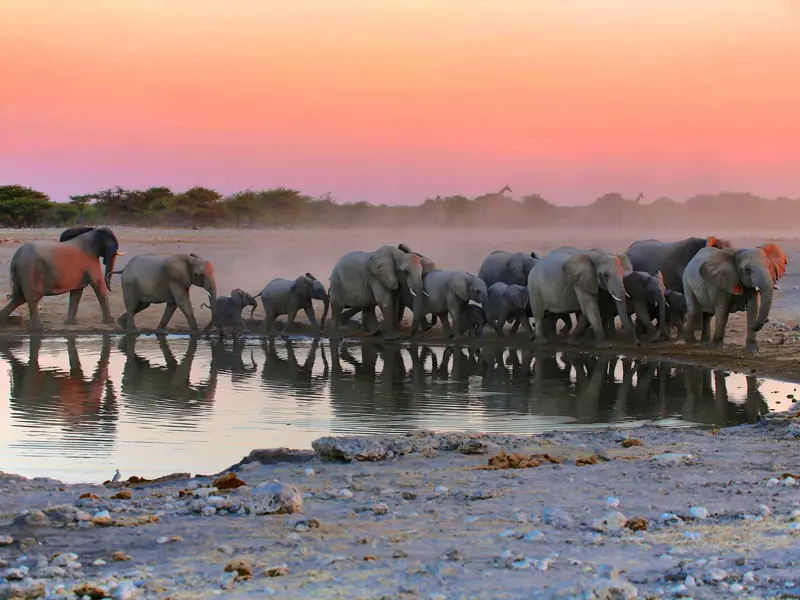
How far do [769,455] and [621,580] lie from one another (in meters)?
4.20

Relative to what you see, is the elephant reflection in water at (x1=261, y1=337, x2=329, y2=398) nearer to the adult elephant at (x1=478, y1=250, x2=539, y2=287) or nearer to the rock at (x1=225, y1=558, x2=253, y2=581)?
the adult elephant at (x1=478, y1=250, x2=539, y2=287)

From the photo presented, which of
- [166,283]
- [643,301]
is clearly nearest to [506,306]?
[643,301]

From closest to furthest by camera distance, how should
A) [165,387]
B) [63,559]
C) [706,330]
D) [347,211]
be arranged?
[63,559], [165,387], [706,330], [347,211]

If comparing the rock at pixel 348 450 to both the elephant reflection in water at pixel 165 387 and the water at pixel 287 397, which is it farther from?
the elephant reflection in water at pixel 165 387

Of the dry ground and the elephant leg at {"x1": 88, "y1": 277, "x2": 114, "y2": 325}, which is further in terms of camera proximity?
the elephant leg at {"x1": 88, "y1": 277, "x2": 114, "y2": 325}

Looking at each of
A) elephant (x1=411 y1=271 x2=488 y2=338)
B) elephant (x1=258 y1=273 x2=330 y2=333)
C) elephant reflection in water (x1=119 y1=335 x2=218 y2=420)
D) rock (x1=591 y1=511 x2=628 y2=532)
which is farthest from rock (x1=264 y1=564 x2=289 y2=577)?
elephant (x1=258 y1=273 x2=330 y2=333)

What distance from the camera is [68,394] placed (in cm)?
1422

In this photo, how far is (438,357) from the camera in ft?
61.6

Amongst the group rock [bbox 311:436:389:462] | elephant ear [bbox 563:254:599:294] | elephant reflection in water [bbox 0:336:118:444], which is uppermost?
elephant ear [bbox 563:254:599:294]

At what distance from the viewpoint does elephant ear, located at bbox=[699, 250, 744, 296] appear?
17828 millimetres

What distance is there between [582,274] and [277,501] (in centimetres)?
1367

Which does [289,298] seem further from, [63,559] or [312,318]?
[63,559]

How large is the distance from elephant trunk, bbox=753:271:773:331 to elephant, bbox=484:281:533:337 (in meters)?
4.64

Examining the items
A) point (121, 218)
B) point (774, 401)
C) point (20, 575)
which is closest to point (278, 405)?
point (774, 401)
